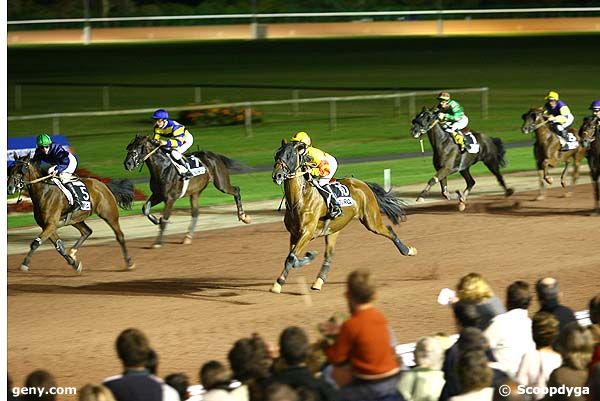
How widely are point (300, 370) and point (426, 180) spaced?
19.3m

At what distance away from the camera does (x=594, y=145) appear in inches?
856

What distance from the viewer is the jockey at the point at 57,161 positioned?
16516mm

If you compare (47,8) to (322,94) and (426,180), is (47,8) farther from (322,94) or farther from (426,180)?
(426,180)

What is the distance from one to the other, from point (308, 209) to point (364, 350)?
750 cm

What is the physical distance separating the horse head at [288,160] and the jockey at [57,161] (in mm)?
3477

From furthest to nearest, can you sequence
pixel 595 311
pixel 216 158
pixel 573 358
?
pixel 216 158
pixel 595 311
pixel 573 358

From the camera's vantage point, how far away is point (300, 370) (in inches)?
293

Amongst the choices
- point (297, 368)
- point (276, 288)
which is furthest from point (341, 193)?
point (297, 368)

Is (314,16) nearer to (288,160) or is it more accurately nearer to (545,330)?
(288,160)

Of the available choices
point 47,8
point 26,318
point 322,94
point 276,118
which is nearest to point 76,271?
point 26,318

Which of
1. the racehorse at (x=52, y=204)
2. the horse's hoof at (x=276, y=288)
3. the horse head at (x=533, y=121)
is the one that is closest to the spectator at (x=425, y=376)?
the horse's hoof at (x=276, y=288)

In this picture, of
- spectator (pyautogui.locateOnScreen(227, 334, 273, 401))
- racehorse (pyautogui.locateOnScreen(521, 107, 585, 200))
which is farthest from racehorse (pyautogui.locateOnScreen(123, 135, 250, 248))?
spectator (pyautogui.locateOnScreen(227, 334, 273, 401))

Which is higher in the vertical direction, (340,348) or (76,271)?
(340,348)

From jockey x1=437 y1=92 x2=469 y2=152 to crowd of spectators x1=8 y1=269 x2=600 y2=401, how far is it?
1413 centimetres
